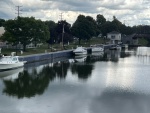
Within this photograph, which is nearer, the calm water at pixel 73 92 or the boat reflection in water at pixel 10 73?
the calm water at pixel 73 92

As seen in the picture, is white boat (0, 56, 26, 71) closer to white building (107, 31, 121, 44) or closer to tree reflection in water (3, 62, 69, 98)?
tree reflection in water (3, 62, 69, 98)

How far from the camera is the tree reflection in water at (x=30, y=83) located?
97.6 ft

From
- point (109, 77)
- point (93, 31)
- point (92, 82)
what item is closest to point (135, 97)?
point (92, 82)

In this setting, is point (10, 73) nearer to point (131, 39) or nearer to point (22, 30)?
point (22, 30)

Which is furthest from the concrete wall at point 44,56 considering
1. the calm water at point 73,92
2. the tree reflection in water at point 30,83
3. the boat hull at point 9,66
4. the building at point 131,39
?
the building at point 131,39

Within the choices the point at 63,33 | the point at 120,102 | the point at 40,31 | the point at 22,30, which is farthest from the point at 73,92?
the point at 63,33

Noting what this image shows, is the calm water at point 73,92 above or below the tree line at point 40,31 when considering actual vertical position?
below

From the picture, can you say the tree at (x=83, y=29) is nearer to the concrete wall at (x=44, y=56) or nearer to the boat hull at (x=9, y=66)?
the concrete wall at (x=44, y=56)

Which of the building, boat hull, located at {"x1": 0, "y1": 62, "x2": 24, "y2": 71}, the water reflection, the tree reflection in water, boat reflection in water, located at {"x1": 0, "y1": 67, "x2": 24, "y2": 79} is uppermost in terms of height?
the building

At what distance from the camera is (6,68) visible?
4300 cm

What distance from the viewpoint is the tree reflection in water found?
2973 centimetres

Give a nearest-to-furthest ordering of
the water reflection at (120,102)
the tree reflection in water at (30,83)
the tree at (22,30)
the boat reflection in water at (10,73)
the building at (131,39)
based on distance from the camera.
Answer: the water reflection at (120,102)
the tree reflection in water at (30,83)
the boat reflection in water at (10,73)
the tree at (22,30)
the building at (131,39)

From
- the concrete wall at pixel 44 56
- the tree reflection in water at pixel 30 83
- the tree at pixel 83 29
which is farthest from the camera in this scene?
the tree at pixel 83 29

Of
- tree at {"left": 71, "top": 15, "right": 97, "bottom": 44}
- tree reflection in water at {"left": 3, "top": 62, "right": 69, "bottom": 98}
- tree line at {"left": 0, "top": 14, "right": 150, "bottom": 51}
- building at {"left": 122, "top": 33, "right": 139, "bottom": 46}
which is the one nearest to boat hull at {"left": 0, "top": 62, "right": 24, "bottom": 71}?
tree reflection in water at {"left": 3, "top": 62, "right": 69, "bottom": 98}
